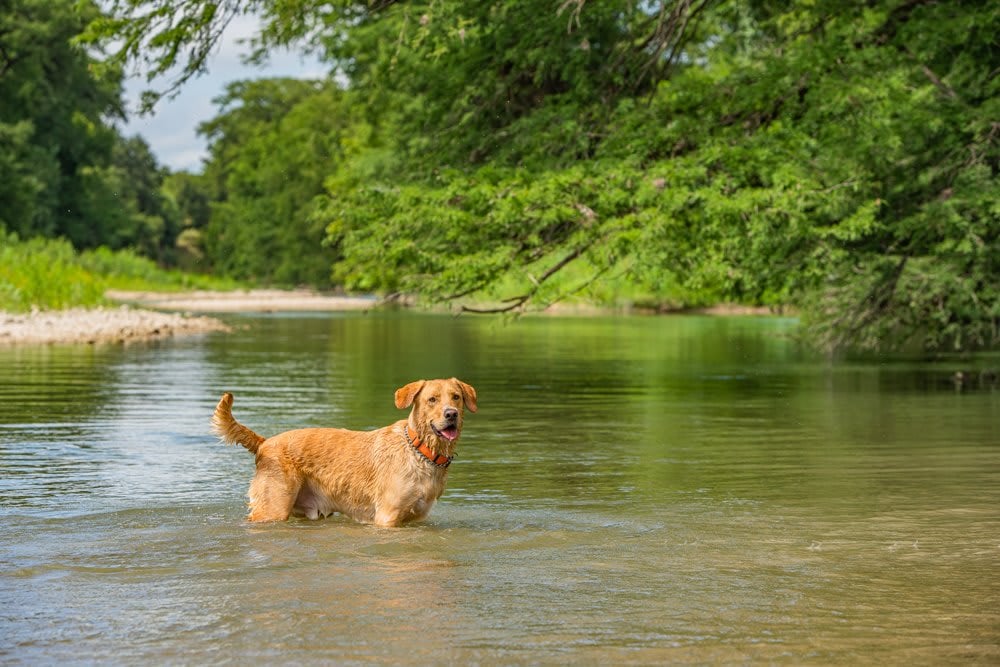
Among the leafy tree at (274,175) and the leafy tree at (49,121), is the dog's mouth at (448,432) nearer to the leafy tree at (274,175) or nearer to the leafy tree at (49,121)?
the leafy tree at (49,121)

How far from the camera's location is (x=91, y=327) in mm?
38094

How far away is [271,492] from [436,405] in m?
1.31

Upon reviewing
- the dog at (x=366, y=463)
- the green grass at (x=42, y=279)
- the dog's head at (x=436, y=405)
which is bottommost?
the dog at (x=366, y=463)

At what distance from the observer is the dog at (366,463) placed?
30.6 ft

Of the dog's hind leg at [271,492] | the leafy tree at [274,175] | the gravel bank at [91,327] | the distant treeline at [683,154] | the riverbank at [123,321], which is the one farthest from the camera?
the leafy tree at [274,175]

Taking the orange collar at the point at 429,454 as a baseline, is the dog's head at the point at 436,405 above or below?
above

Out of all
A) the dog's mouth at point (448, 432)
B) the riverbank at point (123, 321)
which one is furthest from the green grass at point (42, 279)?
the dog's mouth at point (448, 432)

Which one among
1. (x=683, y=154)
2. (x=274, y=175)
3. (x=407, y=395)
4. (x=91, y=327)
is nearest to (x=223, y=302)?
(x=274, y=175)

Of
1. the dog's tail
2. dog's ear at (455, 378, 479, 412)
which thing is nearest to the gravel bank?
the dog's tail

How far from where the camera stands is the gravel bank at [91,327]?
35531mm

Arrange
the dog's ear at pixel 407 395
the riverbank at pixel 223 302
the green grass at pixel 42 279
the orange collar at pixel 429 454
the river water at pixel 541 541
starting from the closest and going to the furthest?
1. the river water at pixel 541 541
2. the orange collar at pixel 429 454
3. the dog's ear at pixel 407 395
4. the green grass at pixel 42 279
5. the riverbank at pixel 223 302

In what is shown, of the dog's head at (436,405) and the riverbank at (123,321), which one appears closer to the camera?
the dog's head at (436,405)

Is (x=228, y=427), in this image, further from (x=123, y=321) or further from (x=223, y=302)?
(x=223, y=302)

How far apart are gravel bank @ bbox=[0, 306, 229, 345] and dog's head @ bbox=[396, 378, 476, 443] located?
27.1 metres
